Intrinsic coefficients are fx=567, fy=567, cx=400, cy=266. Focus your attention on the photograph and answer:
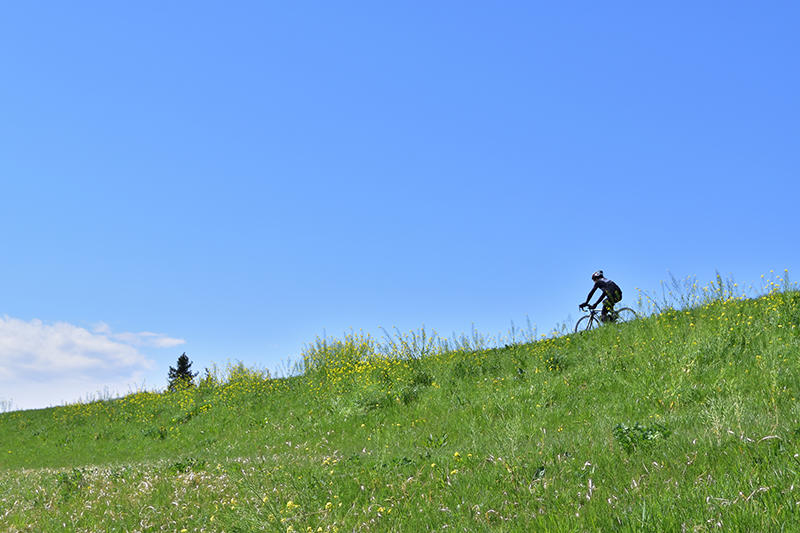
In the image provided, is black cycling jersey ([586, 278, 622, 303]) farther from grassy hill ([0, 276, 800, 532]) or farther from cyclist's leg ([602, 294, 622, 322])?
grassy hill ([0, 276, 800, 532])

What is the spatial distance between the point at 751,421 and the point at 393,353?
581 inches

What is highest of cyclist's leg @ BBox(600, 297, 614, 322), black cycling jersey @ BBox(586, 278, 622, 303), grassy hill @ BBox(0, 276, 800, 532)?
black cycling jersey @ BBox(586, 278, 622, 303)

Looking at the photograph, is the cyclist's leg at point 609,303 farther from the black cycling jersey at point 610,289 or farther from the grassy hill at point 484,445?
the grassy hill at point 484,445

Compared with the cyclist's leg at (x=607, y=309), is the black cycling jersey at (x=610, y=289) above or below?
above

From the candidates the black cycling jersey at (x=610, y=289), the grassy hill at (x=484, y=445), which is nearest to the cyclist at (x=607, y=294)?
the black cycling jersey at (x=610, y=289)

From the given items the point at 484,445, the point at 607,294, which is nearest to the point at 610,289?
the point at 607,294

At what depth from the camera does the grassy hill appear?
15.9ft

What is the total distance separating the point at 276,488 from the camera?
669cm

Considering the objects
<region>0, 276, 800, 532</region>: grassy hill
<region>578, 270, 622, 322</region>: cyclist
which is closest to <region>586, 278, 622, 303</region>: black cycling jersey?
<region>578, 270, 622, 322</region>: cyclist

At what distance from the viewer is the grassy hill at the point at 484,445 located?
4840mm

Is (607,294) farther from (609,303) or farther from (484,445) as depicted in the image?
(484,445)

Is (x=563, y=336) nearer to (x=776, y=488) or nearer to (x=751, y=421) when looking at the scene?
(x=751, y=421)

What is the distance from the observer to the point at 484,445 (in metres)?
7.98

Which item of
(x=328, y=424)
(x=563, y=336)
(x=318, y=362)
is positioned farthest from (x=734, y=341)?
(x=318, y=362)
